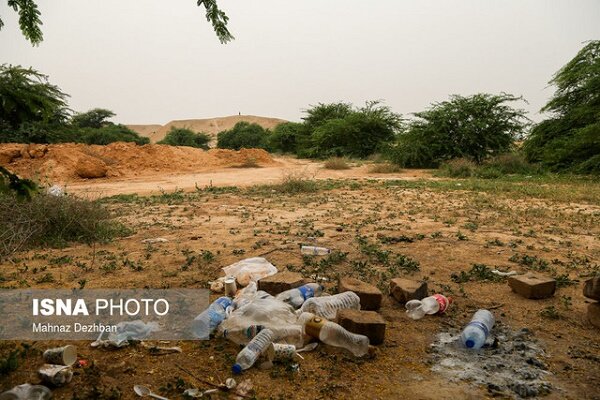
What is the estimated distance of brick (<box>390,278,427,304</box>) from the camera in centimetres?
306

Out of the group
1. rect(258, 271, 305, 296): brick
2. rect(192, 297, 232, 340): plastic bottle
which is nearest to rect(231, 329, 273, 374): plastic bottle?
rect(192, 297, 232, 340): plastic bottle

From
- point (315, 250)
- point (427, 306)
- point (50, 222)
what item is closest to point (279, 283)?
point (427, 306)

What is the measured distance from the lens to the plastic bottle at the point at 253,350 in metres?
2.22

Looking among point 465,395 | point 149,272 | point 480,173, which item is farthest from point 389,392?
point 480,173

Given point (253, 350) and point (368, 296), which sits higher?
point (368, 296)

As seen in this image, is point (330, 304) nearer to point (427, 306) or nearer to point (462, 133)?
point (427, 306)

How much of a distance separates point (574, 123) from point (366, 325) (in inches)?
584

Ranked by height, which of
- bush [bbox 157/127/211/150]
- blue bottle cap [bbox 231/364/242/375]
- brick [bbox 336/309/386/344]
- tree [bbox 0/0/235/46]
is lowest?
blue bottle cap [bbox 231/364/242/375]

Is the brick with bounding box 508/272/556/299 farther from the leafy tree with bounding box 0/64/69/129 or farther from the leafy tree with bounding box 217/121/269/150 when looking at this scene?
the leafy tree with bounding box 217/121/269/150

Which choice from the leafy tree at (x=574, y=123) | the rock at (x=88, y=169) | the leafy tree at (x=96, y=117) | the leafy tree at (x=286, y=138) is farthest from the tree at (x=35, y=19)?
the leafy tree at (x=96, y=117)

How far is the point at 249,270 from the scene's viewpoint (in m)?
3.62

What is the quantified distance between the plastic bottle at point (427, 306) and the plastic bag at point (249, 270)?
4.08 feet

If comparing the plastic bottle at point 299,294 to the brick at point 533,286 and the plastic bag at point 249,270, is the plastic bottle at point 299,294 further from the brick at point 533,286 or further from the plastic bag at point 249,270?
the brick at point 533,286

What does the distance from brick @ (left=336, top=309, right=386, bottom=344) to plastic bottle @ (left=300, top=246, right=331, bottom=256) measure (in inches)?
68.2
